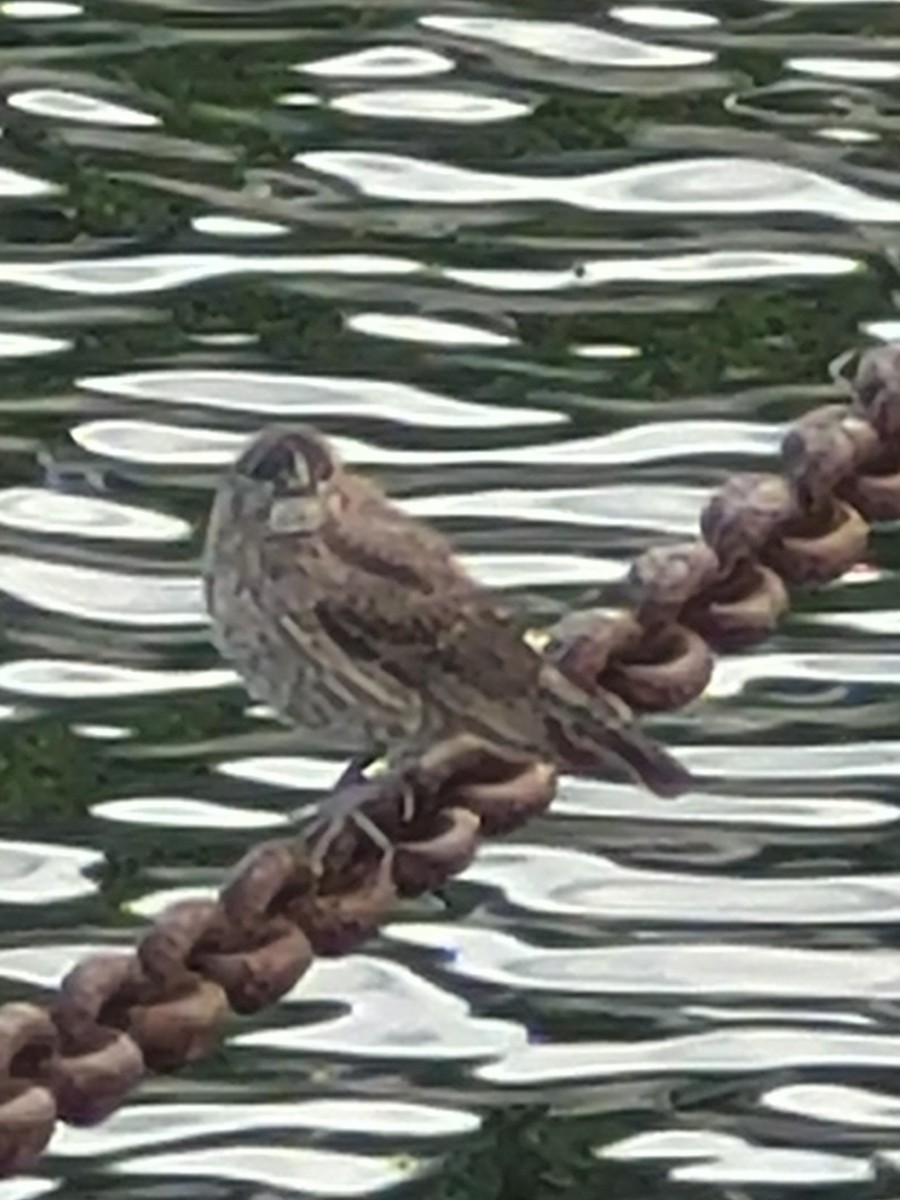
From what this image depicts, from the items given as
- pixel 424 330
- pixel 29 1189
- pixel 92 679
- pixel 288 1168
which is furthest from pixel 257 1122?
pixel 424 330

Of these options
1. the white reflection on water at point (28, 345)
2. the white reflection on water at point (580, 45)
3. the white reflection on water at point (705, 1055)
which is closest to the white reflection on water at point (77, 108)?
the white reflection on water at point (580, 45)

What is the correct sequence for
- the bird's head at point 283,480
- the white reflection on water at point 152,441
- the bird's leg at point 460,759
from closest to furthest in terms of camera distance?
the bird's leg at point 460,759 < the bird's head at point 283,480 < the white reflection on water at point 152,441

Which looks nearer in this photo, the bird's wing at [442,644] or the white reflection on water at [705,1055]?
the bird's wing at [442,644]

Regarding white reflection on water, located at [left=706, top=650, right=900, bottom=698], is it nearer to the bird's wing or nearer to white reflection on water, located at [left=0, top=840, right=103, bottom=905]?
white reflection on water, located at [left=0, top=840, right=103, bottom=905]

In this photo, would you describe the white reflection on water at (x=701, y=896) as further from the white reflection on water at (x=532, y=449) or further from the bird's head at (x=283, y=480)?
the bird's head at (x=283, y=480)

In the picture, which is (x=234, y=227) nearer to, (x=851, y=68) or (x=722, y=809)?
(x=851, y=68)

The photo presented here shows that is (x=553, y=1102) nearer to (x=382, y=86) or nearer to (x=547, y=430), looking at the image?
(x=547, y=430)

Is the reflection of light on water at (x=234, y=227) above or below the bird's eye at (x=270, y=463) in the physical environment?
below
